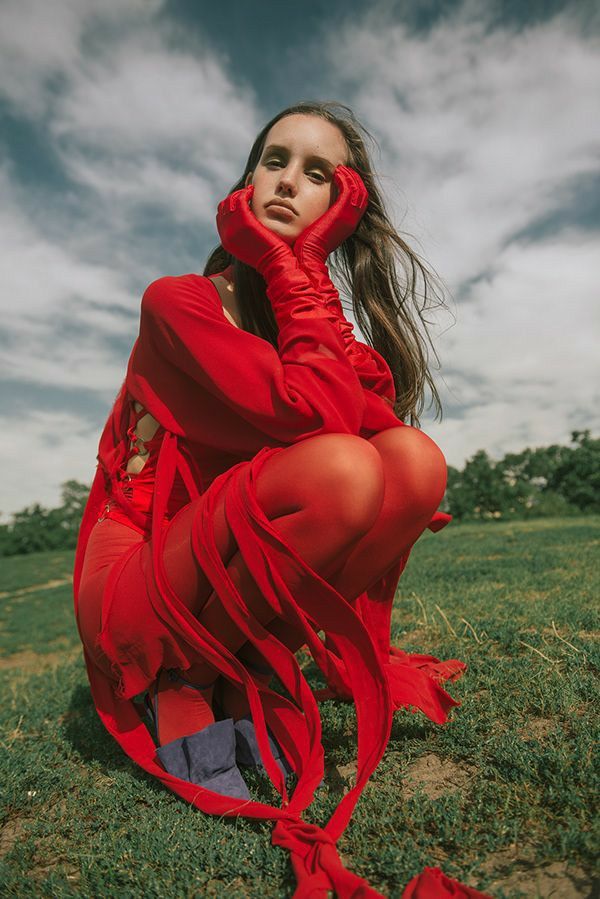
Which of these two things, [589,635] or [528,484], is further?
[528,484]

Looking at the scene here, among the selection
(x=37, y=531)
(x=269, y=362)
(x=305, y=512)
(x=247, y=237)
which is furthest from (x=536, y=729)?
(x=37, y=531)

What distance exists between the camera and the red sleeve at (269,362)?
2.00 meters

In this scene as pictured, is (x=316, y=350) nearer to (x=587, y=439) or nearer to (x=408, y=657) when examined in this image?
(x=408, y=657)

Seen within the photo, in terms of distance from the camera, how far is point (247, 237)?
240 cm

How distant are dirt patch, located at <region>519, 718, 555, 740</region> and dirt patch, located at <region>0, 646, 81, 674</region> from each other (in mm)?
5696

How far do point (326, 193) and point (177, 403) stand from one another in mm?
1045

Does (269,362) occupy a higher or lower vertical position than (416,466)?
higher

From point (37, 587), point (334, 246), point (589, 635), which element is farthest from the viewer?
point (37, 587)

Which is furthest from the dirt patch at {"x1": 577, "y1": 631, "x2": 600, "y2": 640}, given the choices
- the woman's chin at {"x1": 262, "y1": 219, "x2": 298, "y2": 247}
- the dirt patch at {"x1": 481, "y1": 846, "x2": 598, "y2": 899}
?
the woman's chin at {"x1": 262, "y1": 219, "x2": 298, "y2": 247}

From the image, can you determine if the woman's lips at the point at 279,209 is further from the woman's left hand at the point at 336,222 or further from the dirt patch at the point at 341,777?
the dirt patch at the point at 341,777

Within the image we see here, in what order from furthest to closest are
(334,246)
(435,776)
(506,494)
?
(506,494) < (334,246) < (435,776)

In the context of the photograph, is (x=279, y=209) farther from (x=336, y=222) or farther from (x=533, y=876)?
(x=533, y=876)

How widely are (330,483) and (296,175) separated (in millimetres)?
1331

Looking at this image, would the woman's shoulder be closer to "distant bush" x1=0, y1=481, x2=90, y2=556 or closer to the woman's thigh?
the woman's thigh
